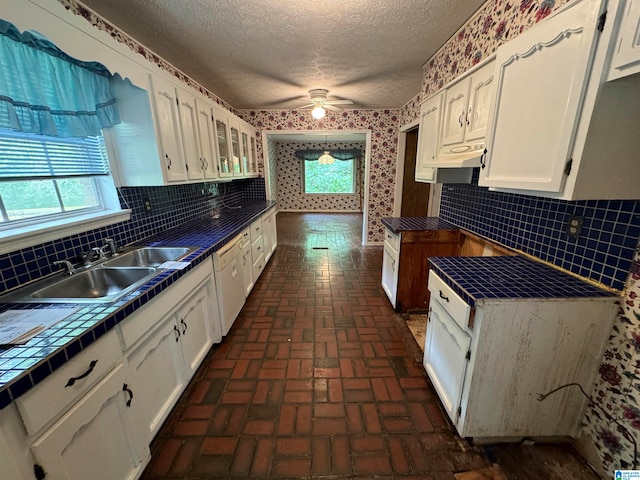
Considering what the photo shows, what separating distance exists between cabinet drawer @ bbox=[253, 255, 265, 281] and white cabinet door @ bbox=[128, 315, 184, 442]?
64.2 inches

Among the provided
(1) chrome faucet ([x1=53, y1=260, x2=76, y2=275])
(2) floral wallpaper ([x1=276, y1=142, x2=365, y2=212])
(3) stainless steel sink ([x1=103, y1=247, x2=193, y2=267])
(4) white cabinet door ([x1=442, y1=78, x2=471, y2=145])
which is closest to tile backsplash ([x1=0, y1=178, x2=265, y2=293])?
(1) chrome faucet ([x1=53, y1=260, x2=76, y2=275])

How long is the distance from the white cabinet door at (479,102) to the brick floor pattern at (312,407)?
170cm

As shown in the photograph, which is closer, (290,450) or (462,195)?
(290,450)

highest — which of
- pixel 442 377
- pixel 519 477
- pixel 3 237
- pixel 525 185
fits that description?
pixel 525 185

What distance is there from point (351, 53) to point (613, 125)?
2.10 m

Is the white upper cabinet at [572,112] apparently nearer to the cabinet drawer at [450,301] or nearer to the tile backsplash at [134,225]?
the cabinet drawer at [450,301]

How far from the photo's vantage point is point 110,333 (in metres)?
1.02

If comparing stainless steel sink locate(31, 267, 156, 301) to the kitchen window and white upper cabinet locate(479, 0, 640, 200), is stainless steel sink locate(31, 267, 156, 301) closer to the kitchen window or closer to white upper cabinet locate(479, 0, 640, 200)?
the kitchen window

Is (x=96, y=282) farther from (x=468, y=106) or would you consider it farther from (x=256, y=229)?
(x=468, y=106)

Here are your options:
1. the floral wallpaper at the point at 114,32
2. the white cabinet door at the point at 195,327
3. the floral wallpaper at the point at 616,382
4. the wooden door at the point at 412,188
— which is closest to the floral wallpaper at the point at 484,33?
the floral wallpaper at the point at 616,382

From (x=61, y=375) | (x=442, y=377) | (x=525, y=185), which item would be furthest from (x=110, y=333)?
(x=525, y=185)

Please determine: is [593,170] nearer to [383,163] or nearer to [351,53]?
[351,53]

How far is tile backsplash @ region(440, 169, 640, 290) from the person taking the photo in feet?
3.70

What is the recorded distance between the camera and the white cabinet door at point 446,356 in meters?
1.35
